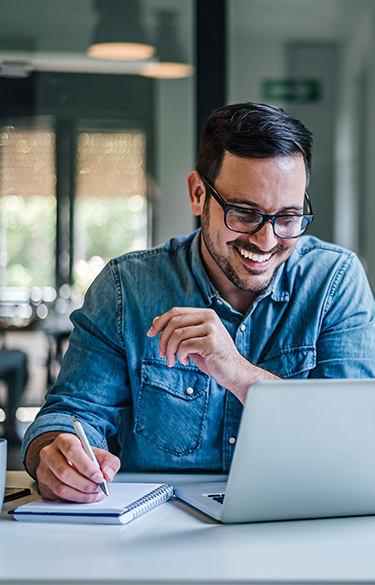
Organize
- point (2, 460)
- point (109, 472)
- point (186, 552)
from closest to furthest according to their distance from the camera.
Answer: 1. point (186, 552)
2. point (2, 460)
3. point (109, 472)

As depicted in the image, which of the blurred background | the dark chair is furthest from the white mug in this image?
the dark chair

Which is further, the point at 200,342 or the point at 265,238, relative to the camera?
the point at 265,238

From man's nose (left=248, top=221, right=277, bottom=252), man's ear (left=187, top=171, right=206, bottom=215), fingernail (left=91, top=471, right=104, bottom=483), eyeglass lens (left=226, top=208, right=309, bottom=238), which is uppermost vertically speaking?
man's ear (left=187, top=171, right=206, bottom=215)

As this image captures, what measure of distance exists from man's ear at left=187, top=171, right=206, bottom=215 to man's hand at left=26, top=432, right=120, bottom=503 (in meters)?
0.66

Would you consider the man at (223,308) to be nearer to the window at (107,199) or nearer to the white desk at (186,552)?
the white desk at (186,552)

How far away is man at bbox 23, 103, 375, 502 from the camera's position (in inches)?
51.1

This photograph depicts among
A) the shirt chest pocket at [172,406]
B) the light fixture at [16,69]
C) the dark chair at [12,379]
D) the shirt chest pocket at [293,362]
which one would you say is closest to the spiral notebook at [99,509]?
the shirt chest pocket at [172,406]

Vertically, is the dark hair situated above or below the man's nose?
above

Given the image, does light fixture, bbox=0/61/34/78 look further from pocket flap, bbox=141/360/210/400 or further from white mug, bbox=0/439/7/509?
white mug, bbox=0/439/7/509

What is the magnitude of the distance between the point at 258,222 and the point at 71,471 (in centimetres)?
63

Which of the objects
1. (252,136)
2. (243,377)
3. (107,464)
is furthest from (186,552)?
(252,136)

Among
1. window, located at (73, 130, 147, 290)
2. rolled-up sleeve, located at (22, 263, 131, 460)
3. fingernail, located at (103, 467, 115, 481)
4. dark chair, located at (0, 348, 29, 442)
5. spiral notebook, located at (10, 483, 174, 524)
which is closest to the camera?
spiral notebook, located at (10, 483, 174, 524)

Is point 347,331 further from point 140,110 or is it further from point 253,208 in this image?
point 140,110

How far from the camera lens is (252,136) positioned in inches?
52.0
